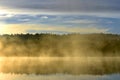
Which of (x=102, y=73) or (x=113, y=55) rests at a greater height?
(x=102, y=73)

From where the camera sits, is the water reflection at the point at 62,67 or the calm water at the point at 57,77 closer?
the calm water at the point at 57,77

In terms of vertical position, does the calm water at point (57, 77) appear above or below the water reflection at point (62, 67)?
above

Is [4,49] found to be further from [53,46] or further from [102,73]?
[102,73]

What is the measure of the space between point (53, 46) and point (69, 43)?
1961 mm

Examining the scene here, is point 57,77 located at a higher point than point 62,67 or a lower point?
higher

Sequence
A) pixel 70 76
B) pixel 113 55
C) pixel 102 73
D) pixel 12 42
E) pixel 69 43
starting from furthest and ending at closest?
pixel 69 43, pixel 113 55, pixel 12 42, pixel 102 73, pixel 70 76

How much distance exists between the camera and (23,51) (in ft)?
114

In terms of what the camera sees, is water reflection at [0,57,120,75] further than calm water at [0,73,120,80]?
Yes

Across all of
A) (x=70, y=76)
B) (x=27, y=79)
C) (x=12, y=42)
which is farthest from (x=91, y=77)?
(x=12, y=42)

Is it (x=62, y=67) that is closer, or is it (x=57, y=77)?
(x=57, y=77)

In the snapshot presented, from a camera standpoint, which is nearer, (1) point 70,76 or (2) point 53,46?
(1) point 70,76

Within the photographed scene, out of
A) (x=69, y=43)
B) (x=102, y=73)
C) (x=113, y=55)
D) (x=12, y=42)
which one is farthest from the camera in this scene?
(x=69, y=43)

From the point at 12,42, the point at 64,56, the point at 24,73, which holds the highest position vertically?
the point at 24,73

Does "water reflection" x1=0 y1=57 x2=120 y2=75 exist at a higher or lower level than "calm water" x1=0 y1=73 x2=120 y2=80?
lower
